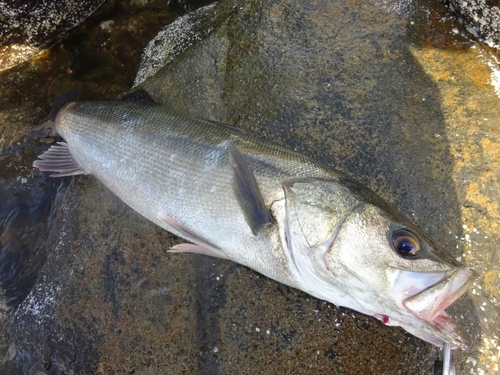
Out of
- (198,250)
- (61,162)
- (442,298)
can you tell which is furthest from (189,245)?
(442,298)

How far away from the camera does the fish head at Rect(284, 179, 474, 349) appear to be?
2.03 metres

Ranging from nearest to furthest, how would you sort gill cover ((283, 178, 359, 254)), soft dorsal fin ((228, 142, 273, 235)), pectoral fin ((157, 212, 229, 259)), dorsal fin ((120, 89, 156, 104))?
gill cover ((283, 178, 359, 254)), soft dorsal fin ((228, 142, 273, 235)), pectoral fin ((157, 212, 229, 259)), dorsal fin ((120, 89, 156, 104))

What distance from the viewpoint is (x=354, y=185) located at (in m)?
2.46

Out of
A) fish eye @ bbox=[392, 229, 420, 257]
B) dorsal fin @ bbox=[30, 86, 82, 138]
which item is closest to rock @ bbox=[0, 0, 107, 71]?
dorsal fin @ bbox=[30, 86, 82, 138]

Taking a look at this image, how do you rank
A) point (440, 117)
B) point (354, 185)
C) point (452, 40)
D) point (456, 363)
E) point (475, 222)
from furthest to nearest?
point (452, 40) → point (440, 117) → point (475, 222) → point (456, 363) → point (354, 185)

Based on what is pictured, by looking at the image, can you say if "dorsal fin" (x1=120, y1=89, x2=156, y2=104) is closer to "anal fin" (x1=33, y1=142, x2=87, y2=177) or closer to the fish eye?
"anal fin" (x1=33, y1=142, x2=87, y2=177)

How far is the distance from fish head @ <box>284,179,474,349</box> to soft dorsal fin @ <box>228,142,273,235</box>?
6.1 inches

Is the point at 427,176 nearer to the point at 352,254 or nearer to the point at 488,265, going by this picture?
the point at 488,265

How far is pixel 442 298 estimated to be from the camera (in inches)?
78.0

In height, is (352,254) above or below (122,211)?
above

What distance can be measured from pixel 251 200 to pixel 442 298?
3.82 ft

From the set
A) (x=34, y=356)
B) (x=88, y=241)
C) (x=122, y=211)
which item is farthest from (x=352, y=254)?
(x=34, y=356)

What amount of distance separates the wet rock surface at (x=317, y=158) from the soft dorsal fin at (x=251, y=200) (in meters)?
0.63

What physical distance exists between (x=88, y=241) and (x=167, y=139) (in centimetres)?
112
